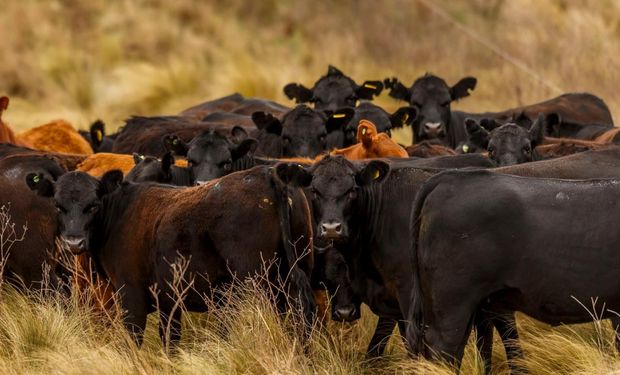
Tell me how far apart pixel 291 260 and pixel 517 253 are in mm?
1871

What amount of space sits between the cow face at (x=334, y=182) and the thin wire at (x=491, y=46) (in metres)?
15.8

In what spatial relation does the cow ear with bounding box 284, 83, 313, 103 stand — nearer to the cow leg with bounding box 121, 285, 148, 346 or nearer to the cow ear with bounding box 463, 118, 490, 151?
the cow ear with bounding box 463, 118, 490, 151

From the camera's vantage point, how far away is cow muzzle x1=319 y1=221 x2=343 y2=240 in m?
7.98

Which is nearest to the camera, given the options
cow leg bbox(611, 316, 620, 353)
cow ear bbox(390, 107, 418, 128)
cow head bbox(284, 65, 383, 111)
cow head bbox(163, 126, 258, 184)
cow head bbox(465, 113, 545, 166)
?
cow leg bbox(611, 316, 620, 353)

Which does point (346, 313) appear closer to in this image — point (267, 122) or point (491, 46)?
point (267, 122)

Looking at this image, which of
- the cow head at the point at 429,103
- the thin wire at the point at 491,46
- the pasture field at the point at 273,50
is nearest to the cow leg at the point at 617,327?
the cow head at the point at 429,103

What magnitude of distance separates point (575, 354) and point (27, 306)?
146 inches

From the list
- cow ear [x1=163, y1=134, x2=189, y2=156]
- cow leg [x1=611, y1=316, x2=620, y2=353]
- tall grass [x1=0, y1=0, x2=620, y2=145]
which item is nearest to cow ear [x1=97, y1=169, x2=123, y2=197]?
cow ear [x1=163, y1=134, x2=189, y2=156]

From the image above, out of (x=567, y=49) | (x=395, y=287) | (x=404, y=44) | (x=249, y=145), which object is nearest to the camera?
(x=395, y=287)

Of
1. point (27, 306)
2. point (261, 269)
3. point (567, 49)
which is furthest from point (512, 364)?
point (567, 49)

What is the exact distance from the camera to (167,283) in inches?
334

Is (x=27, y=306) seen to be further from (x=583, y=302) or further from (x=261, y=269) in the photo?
(x=583, y=302)

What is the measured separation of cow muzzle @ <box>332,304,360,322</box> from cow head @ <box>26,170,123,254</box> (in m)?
1.72

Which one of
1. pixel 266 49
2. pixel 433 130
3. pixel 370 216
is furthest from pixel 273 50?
pixel 370 216
